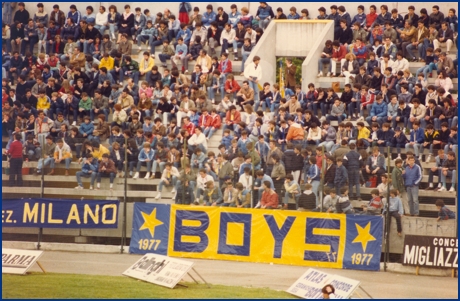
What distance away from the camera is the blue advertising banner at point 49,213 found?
26172mm

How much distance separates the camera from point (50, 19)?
35.9m

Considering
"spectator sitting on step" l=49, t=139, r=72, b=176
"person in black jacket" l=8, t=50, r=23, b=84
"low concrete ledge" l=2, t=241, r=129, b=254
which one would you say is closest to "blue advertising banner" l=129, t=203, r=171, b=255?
"low concrete ledge" l=2, t=241, r=129, b=254

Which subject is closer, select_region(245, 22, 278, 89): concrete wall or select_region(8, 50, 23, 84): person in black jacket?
select_region(245, 22, 278, 89): concrete wall

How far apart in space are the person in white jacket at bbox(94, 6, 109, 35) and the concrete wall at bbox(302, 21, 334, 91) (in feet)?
26.6

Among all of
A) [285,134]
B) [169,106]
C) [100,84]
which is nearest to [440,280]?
[285,134]

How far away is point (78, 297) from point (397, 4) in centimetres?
1707

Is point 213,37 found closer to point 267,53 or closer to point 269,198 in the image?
point 267,53

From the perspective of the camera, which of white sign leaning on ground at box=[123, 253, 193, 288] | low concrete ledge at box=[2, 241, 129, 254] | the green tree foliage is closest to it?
white sign leaning on ground at box=[123, 253, 193, 288]

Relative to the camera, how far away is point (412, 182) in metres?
23.7

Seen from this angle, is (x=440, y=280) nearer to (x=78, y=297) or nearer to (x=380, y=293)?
(x=380, y=293)

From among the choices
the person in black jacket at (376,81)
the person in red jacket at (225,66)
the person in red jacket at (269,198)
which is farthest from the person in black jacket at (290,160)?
the person in red jacket at (225,66)

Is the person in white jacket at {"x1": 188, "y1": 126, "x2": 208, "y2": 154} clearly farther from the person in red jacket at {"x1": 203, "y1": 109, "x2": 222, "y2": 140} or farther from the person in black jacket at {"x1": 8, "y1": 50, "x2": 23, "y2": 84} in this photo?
the person in black jacket at {"x1": 8, "y1": 50, "x2": 23, "y2": 84}

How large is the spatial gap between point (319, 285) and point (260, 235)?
15.7 feet

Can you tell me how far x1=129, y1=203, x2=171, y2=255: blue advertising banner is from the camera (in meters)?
25.3
